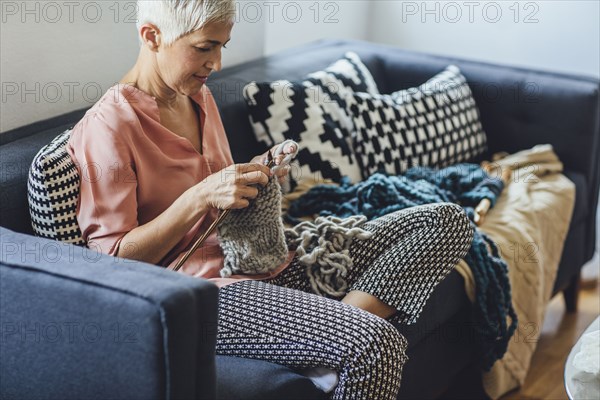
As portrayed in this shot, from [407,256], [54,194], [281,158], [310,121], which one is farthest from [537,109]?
[54,194]

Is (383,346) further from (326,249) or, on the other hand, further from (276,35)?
(276,35)

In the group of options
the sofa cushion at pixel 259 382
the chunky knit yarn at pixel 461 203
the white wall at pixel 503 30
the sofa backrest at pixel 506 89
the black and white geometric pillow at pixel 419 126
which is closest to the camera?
the sofa cushion at pixel 259 382

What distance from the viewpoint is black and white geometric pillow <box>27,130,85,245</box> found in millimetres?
1520

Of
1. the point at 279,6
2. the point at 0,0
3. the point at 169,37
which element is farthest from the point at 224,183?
the point at 279,6

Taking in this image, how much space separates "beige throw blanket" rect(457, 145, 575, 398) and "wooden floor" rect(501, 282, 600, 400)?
0.24 ft

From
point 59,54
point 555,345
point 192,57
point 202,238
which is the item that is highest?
point 192,57

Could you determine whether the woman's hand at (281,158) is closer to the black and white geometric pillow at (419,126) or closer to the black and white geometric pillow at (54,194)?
the black and white geometric pillow at (54,194)

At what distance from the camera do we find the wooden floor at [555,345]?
2230 millimetres

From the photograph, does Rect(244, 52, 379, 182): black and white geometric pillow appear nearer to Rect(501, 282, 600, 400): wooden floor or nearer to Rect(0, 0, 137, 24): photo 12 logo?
Rect(0, 0, 137, 24): photo 12 logo

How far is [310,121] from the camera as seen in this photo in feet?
7.42

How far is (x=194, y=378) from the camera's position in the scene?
1229mm

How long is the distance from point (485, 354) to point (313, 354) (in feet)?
2.42

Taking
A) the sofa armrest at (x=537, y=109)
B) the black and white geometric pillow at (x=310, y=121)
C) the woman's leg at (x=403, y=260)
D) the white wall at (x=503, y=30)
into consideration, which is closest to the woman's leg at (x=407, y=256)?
the woman's leg at (x=403, y=260)

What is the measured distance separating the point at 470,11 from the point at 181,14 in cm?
186
